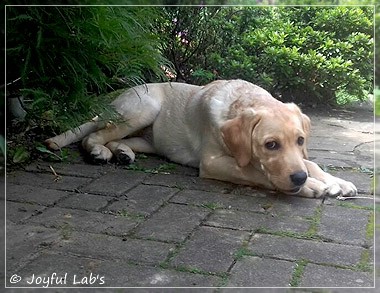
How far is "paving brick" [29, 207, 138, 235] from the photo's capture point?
6.01 feet

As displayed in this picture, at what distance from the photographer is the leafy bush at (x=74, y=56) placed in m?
1.54

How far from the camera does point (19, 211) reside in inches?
72.4

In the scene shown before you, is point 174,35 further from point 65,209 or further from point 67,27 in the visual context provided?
point 65,209

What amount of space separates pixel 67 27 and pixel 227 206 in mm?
760

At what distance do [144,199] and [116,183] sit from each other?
129 millimetres

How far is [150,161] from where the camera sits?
83.9 inches

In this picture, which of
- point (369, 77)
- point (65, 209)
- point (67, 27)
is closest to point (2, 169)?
point (65, 209)

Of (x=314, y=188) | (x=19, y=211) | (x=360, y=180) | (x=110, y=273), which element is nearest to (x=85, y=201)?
(x=19, y=211)

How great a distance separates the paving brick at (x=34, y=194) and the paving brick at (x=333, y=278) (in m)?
0.76

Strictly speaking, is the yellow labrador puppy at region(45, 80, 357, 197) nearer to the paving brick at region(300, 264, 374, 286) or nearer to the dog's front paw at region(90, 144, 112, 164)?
the dog's front paw at region(90, 144, 112, 164)

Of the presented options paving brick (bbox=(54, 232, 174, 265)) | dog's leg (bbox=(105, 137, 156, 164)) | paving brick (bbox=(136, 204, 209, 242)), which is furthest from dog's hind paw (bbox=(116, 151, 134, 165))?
paving brick (bbox=(54, 232, 174, 265))

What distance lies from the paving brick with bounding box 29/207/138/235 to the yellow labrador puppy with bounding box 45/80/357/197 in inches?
9.4

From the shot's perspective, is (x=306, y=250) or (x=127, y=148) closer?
(x=306, y=250)

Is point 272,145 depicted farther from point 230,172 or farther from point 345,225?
point 345,225
